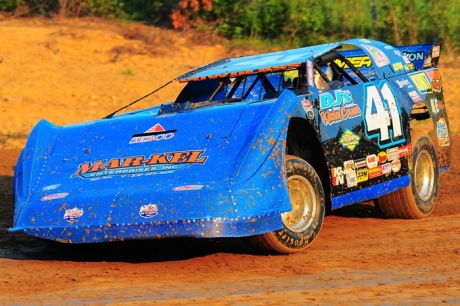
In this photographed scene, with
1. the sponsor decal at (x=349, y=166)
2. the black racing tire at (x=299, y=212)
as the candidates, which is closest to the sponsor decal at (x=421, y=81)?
the sponsor decal at (x=349, y=166)

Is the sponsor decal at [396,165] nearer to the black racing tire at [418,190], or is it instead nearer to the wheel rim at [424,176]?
the black racing tire at [418,190]

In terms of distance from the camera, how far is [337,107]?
725 centimetres

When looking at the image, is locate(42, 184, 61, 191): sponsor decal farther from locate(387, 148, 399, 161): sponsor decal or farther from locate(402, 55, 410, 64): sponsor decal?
locate(402, 55, 410, 64): sponsor decal

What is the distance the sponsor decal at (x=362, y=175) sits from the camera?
738cm

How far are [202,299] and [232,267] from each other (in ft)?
3.17

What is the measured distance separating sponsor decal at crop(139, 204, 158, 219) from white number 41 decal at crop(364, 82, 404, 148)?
215 centimetres

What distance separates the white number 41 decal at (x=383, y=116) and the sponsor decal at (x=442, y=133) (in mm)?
989

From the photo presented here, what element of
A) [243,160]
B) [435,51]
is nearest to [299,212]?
[243,160]

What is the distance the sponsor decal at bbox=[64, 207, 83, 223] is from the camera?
6.32 meters

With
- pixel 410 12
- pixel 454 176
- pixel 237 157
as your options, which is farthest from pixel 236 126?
pixel 410 12

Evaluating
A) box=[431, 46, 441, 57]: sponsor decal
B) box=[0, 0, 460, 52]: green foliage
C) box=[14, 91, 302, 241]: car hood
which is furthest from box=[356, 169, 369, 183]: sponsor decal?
box=[0, 0, 460, 52]: green foliage

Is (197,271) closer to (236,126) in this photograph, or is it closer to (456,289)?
(236,126)

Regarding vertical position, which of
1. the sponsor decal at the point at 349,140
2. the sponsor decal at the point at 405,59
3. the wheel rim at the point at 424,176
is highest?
the sponsor decal at the point at 405,59

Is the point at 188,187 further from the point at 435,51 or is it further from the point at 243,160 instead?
the point at 435,51
